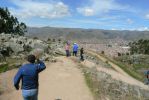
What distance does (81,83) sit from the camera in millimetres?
23734

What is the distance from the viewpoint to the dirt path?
65.1 feet

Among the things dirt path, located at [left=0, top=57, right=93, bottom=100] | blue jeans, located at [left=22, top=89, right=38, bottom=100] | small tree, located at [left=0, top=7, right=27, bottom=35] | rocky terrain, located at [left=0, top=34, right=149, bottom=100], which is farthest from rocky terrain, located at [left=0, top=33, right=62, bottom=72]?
small tree, located at [left=0, top=7, right=27, bottom=35]

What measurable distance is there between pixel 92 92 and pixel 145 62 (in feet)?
263

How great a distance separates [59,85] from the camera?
23.0m

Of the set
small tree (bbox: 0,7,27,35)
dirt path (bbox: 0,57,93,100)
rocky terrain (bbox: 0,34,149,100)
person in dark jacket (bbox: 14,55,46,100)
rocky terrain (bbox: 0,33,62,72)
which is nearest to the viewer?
person in dark jacket (bbox: 14,55,46,100)

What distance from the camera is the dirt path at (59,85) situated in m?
19.8

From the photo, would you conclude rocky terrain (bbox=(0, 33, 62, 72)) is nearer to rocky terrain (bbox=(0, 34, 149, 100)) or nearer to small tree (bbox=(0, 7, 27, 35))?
rocky terrain (bbox=(0, 34, 149, 100))

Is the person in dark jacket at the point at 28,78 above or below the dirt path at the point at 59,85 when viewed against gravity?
above

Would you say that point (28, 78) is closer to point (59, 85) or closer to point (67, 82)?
point (59, 85)

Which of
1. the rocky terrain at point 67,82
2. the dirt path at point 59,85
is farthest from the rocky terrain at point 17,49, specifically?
the dirt path at point 59,85

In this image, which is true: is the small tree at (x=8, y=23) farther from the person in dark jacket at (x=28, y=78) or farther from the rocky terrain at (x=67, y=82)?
the person in dark jacket at (x=28, y=78)

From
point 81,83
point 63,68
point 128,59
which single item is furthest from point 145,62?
point 81,83

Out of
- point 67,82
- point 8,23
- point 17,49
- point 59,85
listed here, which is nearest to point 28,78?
point 59,85

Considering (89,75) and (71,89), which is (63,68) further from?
(71,89)
